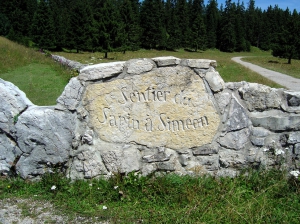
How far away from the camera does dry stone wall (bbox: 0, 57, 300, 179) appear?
379cm

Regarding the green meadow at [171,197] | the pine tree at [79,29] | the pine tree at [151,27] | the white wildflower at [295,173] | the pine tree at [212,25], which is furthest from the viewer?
the pine tree at [212,25]

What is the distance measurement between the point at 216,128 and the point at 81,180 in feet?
→ 5.64

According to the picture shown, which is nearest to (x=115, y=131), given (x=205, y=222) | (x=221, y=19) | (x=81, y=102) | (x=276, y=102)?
(x=81, y=102)

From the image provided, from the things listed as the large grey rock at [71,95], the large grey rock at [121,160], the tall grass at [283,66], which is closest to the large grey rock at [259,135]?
the large grey rock at [121,160]

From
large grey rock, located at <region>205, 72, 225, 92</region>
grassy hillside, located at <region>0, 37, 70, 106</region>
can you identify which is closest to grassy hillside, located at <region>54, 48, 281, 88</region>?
grassy hillside, located at <region>0, 37, 70, 106</region>

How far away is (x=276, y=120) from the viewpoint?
3.84 m

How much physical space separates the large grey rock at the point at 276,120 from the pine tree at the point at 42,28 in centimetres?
3414

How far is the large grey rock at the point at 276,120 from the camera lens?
3.83m

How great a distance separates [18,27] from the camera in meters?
41.4

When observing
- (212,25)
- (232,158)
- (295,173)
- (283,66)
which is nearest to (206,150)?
(232,158)

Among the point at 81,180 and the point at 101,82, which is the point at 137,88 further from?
the point at 81,180

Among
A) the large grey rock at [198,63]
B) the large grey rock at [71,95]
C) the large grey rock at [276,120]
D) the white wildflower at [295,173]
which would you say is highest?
the large grey rock at [198,63]

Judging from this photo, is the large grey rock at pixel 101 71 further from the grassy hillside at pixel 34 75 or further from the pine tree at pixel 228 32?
the pine tree at pixel 228 32

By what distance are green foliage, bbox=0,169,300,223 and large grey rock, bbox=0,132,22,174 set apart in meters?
0.17
